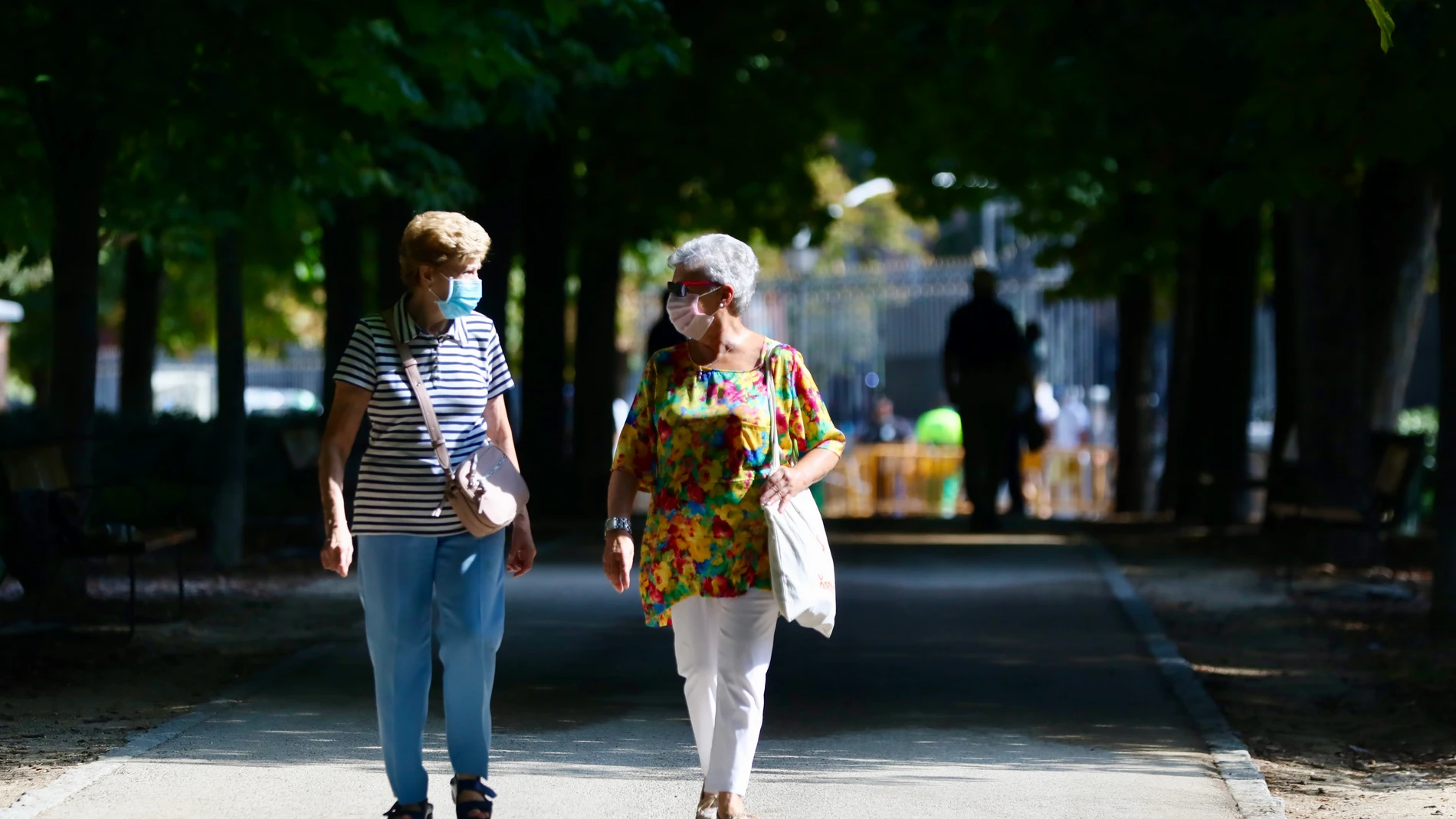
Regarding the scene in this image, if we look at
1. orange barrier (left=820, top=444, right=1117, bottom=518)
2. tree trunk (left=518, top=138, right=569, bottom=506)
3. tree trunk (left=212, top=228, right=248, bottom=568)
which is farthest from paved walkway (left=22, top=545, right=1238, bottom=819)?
orange barrier (left=820, top=444, right=1117, bottom=518)

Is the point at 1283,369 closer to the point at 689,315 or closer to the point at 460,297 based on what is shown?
the point at 689,315

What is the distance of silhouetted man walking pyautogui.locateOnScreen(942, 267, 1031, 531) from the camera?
681 inches

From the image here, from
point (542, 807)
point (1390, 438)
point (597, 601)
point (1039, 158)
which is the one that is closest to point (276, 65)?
point (597, 601)

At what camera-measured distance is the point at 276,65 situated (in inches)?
412

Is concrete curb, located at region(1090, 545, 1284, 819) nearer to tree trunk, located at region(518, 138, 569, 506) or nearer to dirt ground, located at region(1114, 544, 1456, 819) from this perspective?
dirt ground, located at region(1114, 544, 1456, 819)

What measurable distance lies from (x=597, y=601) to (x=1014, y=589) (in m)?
2.64

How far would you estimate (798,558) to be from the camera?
5.77 m

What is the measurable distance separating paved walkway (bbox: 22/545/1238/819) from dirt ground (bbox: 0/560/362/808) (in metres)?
0.38

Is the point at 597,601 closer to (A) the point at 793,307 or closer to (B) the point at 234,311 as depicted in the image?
(B) the point at 234,311

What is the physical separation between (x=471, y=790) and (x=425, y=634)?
44cm

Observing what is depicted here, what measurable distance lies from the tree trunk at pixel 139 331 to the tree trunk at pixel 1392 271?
11.5m

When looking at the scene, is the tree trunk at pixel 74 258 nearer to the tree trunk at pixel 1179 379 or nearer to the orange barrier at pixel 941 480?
the tree trunk at pixel 1179 379

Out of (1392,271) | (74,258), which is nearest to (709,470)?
(74,258)

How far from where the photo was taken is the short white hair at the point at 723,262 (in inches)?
227
